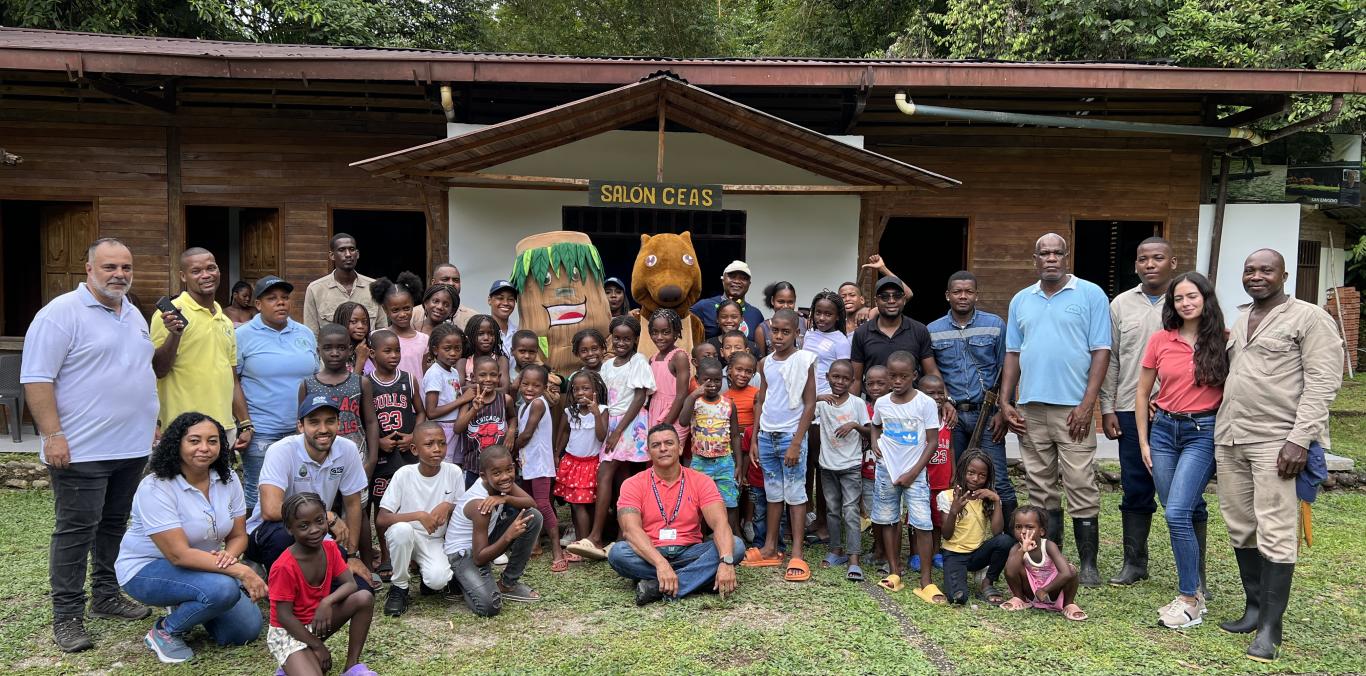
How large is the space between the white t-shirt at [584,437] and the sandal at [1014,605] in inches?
87.7

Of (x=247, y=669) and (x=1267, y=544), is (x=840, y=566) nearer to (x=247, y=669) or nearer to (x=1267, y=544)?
(x=1267, y=544)

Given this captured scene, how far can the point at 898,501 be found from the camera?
455 centimetres

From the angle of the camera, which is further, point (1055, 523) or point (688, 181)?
point (688, 181)

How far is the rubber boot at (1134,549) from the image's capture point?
4582 mm

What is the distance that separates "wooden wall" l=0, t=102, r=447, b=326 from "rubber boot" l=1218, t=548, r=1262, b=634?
6.84 metres

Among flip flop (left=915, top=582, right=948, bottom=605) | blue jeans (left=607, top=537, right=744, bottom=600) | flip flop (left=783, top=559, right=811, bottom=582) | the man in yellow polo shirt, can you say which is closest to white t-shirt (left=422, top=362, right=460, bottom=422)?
the man in yellow polo shirt

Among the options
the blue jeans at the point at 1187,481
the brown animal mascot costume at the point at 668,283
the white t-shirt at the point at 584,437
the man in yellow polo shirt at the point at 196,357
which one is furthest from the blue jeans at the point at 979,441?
the man in yellow polo shirt at the point at 196,357

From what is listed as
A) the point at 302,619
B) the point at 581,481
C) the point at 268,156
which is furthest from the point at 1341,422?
the point at 268,156

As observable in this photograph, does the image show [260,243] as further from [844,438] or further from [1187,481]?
[1187,481]

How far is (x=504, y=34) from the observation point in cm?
2262

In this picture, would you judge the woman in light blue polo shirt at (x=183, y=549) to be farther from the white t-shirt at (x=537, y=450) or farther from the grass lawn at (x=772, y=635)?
the white t-shirt at (x=537, y=450)

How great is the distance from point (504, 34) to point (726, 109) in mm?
17913

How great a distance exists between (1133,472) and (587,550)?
2829 millimetres

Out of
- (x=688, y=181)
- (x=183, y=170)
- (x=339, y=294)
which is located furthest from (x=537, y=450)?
(x=183, y=170)
